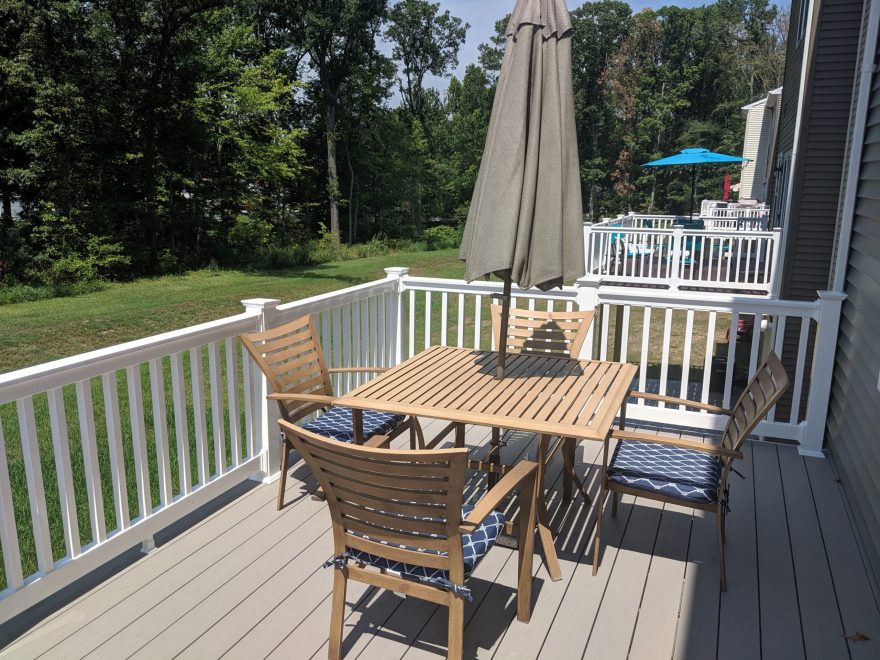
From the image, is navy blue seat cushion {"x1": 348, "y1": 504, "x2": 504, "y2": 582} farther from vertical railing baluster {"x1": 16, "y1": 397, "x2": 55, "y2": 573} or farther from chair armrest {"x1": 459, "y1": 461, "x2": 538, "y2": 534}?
vertical railing baluster {"x1": 16, "y1": 397, "x2": 55, "y2": 573}

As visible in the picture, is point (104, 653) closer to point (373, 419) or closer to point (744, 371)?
point (373, 419)

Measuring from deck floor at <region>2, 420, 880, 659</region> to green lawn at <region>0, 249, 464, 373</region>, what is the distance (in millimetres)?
5305

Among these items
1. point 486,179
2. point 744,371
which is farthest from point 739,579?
point 744,371

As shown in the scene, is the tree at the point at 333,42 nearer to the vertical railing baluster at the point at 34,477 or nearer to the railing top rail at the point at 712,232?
the railing top rail at the point at 712,232

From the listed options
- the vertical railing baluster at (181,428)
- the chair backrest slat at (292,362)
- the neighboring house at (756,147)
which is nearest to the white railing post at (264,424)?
the chair backrest slat at (292,362)

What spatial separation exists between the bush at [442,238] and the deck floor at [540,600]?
20863 mm

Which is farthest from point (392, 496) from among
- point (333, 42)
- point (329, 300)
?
point (333, 42)

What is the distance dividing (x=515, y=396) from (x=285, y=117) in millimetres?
21182

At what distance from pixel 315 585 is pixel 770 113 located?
19777 mm

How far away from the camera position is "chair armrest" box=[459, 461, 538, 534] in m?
2.06

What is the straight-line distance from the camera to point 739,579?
2885 mm

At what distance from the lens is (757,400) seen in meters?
2.89

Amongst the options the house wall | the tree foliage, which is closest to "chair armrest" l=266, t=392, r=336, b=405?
the tree foliage

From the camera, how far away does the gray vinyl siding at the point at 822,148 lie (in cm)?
562
